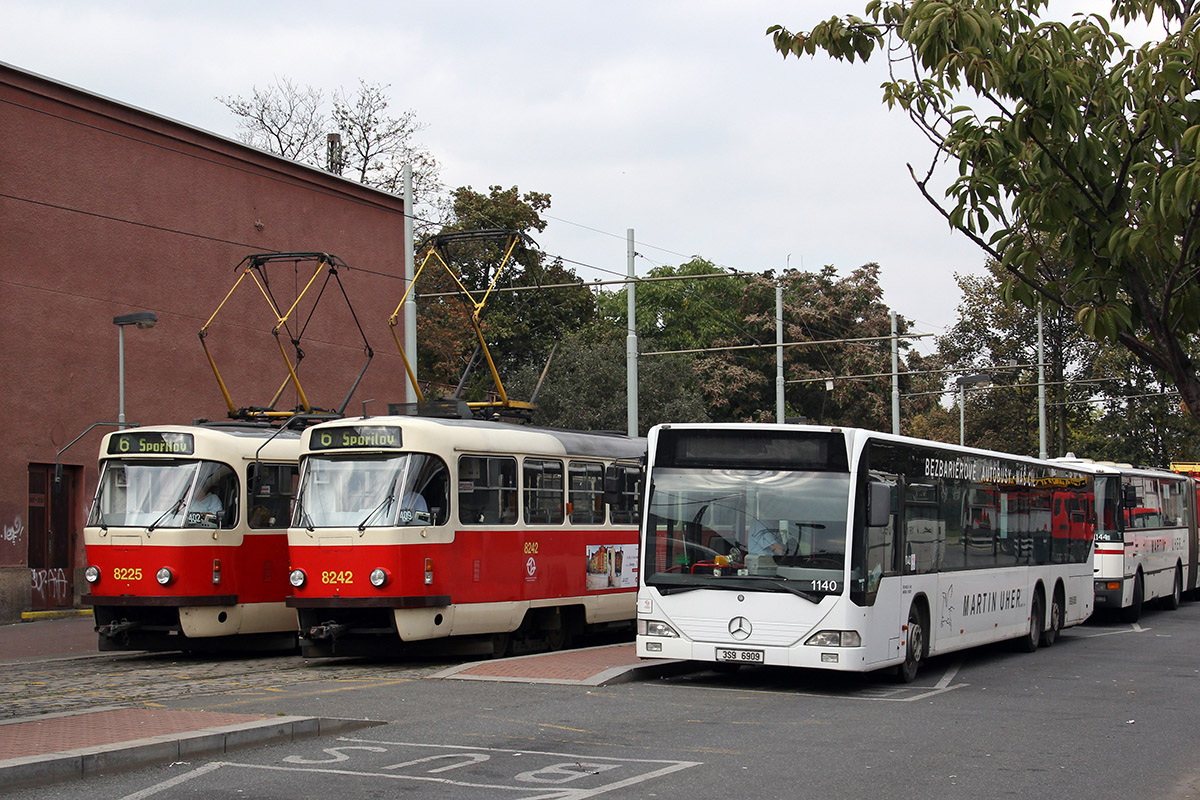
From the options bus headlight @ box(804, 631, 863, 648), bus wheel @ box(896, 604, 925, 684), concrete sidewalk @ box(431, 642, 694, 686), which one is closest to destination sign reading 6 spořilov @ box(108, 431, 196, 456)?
concrete sidewalk @ box(431, 642, 694, 686)

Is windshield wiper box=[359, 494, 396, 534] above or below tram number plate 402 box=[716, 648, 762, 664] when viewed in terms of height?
above

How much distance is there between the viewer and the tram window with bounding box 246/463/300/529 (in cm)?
1805

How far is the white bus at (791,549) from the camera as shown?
13523 millimetres

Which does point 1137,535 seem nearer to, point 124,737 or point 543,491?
point 543,491

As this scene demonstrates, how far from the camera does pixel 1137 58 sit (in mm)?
7766

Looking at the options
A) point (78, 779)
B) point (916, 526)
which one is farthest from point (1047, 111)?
point (916, 526)

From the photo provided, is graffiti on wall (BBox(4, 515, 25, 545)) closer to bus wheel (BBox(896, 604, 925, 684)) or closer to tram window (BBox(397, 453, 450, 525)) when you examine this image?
tram window (BBox(397, 453, 450, 525))

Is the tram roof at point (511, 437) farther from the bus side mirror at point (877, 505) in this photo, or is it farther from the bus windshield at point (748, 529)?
the bus side mirror at point (877, 505)

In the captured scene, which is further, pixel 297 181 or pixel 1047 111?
pixel 297 181

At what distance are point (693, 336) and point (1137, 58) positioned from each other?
5319 centimetres

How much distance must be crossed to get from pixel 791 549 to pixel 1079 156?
707 centimetres

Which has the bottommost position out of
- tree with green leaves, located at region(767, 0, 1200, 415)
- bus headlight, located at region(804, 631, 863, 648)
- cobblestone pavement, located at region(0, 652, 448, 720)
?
cobblestone pavement, located at region(0, 652, 448, 720)

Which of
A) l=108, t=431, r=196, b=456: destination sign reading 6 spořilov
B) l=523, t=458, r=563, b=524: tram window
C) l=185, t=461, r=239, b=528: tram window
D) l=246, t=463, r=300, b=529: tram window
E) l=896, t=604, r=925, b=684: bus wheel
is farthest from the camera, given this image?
l=246, t=463, r=300, b=529: tram window

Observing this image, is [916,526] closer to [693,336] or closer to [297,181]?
[297,181]
